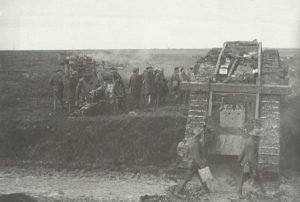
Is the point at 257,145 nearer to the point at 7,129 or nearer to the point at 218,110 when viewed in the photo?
the point at 218,110

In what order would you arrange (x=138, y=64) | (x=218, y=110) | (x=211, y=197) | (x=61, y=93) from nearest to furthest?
1. (x=211, y=197)
2. (x=218, y=110)
3. (x=61, y=93)
4. (x=138, y=64)

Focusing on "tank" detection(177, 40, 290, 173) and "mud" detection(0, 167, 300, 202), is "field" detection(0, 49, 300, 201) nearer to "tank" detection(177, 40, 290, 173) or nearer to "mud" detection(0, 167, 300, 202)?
"mud" detection(0, 167, 300, 202)

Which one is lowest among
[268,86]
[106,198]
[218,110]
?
[106,198]

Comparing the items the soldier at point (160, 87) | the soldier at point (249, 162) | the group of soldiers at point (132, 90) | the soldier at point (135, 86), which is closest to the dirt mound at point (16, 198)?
the soldier at point (249, 162)

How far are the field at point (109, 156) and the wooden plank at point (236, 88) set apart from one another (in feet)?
3.50

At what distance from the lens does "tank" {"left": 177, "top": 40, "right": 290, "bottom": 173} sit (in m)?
10.0

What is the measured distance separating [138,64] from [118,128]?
17.1 metres

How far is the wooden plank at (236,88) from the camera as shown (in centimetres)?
1038

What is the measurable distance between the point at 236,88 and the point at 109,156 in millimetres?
3835

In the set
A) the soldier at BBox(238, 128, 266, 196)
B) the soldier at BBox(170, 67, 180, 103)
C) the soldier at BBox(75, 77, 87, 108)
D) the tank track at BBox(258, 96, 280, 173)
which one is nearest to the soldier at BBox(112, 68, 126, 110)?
the soldier at BBox(75, 77, 87, 108)

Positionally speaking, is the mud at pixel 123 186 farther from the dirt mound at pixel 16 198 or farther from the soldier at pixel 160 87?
the soldier at pixel 160 87

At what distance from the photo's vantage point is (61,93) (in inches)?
611

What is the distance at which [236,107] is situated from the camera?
35.4 feet

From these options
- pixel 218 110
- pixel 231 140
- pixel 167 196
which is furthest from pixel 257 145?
pixel 167 196
